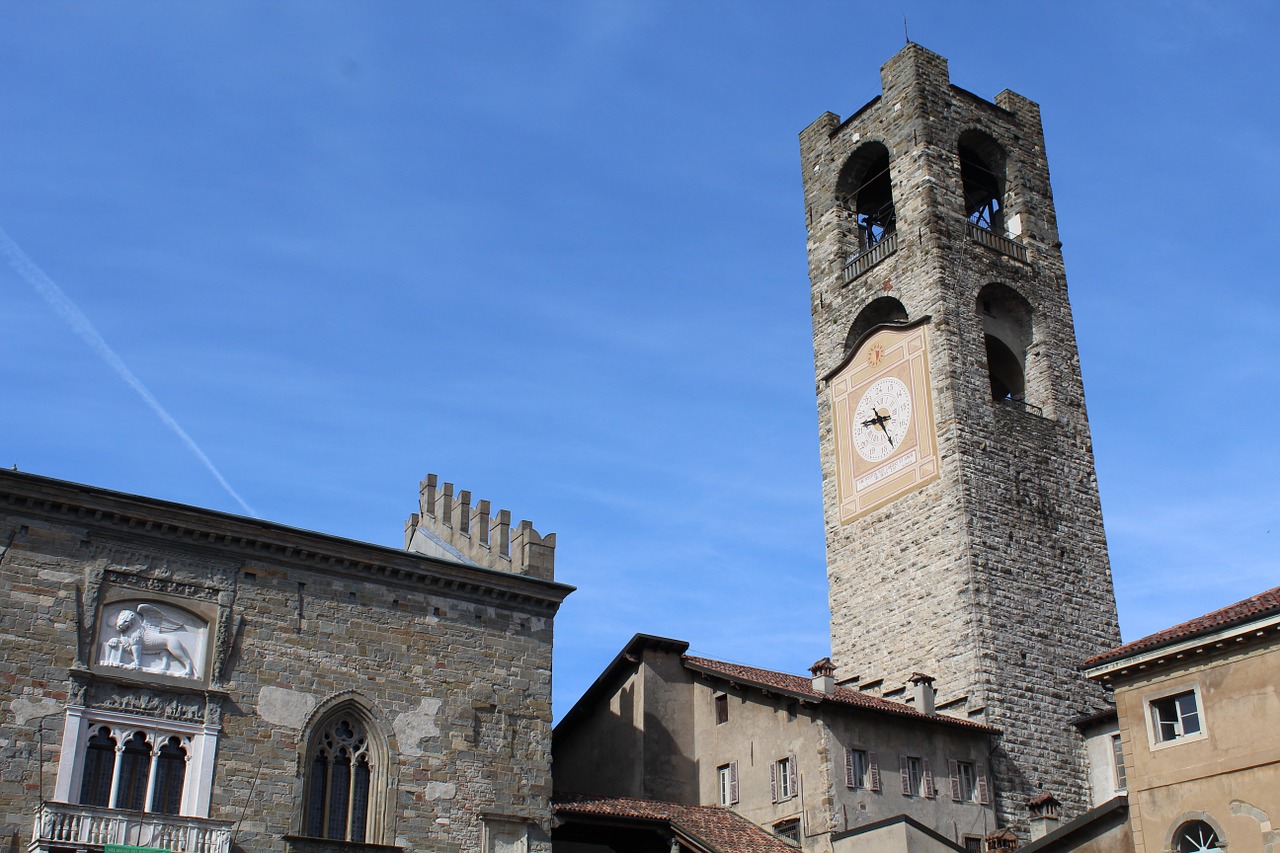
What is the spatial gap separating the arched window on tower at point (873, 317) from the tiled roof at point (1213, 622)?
14.7 metres

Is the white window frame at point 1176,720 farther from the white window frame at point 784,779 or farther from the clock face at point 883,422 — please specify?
the clock face at point 883,422

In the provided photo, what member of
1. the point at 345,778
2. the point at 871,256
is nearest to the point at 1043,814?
the point at 345,778

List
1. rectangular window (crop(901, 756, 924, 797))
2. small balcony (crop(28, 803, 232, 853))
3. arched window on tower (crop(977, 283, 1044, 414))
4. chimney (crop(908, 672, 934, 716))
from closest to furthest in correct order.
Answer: small balcony (crop(28, 803, 232, 853)) → rectangular window (crop(901, 756, 924, 797)) → chimney (crop(908, 672, 934, 716)) → arched window on tower (crop(977, 283, 1044, 414))

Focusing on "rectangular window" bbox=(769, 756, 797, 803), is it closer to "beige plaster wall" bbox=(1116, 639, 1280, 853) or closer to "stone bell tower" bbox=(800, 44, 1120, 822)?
"stone bell tower" bbox=(800, 44, 1120, 822)

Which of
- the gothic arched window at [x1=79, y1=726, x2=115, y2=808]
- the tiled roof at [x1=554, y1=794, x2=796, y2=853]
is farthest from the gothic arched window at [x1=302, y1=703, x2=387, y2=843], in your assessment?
the tiled roof at [x1=554, y1=794, x2=796, y2=853]

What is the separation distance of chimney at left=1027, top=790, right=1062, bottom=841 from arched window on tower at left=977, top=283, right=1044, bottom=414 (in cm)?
1153

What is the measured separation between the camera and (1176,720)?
20.8 meters

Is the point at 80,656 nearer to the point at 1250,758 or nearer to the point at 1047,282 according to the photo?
the point at 1250,758

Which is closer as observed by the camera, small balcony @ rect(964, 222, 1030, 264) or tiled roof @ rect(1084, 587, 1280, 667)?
tiled roof @ rect(1084, 587, 1280, 667)

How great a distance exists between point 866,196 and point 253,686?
24238mm

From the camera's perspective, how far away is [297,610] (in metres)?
22.0

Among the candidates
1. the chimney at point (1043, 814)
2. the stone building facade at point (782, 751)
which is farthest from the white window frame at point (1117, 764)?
the stone building facade at point (782, 751)

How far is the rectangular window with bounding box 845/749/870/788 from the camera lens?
1000 inches

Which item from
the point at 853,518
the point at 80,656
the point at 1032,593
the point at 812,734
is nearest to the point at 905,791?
the point at 812,734
